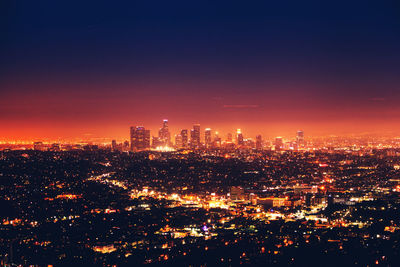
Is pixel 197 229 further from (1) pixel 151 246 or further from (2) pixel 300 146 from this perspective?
(2) pixel 300 146

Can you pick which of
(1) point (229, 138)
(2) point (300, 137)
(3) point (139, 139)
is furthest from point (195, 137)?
(2) point (300, 137)

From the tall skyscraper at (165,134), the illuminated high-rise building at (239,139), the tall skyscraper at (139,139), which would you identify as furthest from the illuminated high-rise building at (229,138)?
the tall skyscraper at (139,139)

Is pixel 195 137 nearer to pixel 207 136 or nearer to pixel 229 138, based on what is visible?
pixel 207 136

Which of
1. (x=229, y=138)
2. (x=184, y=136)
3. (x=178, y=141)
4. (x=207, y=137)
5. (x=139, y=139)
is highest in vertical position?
(x=184, y=136)

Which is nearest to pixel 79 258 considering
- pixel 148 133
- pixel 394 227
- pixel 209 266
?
pixel 209 266

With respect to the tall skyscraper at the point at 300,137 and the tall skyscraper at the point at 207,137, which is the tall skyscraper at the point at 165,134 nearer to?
the tall skyscraper at the point at 207,137

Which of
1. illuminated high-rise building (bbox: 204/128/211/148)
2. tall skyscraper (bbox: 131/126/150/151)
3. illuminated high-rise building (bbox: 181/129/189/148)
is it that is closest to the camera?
tall skyscraper (bbox: 131/126/150/151)

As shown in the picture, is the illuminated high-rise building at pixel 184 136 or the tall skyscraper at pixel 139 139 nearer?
the tall skyscraper at pixel 139 139

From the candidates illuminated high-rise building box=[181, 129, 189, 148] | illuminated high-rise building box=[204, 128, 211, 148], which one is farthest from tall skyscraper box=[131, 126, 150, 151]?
illuminated high-rise building box=[204, 128, 211, 148]

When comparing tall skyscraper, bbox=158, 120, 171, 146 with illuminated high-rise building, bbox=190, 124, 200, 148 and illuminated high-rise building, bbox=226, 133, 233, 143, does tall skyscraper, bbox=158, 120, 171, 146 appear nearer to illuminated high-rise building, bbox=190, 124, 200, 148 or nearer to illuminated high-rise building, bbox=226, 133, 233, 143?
illuminated high-rise building, bbox=190, 124, 200, 148
